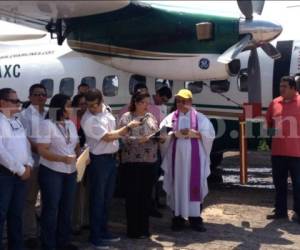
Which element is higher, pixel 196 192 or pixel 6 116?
pixel 6 116

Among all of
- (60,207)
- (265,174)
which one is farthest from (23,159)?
(265,174)

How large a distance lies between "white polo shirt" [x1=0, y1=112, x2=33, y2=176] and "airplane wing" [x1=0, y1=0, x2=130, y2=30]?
7.44 ft

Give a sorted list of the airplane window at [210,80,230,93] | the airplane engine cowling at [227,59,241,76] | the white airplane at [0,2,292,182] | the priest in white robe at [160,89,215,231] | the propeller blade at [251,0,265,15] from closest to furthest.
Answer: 1. the priest in white robe at [160,89,215,231]
2. the airplane engine cowling at [227,59,241,76]
3. the white airplane at [0,2,292,182]
4. the propeller blade at [251,0,265,15]
5. the airplane window at [210,80,230,93]

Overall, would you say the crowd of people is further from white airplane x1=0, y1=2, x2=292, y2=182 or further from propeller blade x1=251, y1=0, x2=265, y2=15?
propeller blade x1=251, y1=0, x2=265, y2=15

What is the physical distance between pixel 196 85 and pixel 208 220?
275 centimetres

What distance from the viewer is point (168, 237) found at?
696 cm

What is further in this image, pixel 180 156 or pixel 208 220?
pixel 208 220

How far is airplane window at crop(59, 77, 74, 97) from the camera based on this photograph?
10.6 meters

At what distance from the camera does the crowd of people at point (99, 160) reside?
5.73 meters

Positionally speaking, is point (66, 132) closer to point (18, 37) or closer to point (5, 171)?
point (5, 171)

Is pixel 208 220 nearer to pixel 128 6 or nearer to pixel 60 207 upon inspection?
pixel 60 207

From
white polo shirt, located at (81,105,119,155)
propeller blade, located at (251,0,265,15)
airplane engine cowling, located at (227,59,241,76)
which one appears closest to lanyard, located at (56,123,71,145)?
white polo shirt, located at (81,105,119,155)

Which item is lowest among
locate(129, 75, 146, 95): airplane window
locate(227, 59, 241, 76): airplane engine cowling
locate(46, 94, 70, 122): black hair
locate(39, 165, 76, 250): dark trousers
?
locate(39, 165, 76, 250): dark trousers

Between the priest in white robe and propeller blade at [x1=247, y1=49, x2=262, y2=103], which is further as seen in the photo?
propeller blade at [x1=247, y1=49, x2=262, y2=103]
